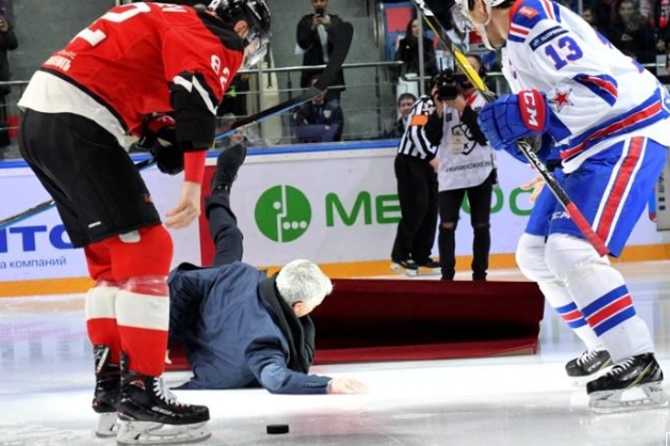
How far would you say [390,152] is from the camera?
8203mm

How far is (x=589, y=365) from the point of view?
12.6 ft

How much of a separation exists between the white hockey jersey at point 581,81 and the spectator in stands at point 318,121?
478 centimetres

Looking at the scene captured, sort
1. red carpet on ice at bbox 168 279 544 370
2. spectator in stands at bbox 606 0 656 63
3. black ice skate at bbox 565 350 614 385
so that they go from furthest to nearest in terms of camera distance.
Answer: spectator in stands at bbox 606 0 656 63 → red carpet on ice at bbox 168 279 544 370 → black ice skate at bbox 565 350 614 385

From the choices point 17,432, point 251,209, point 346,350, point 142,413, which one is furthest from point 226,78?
point 251,209

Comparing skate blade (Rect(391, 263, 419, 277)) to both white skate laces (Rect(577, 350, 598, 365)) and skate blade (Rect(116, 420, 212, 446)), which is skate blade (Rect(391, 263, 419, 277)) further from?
skate blade (Rect(116, 420, 212, 446))

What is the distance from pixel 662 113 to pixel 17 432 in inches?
74.2

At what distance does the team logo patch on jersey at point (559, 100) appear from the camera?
340 cm

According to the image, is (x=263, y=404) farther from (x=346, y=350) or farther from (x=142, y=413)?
(x=346, y=350)

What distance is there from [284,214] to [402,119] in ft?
3.42

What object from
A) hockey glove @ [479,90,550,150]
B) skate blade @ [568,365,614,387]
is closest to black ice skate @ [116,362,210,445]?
hockey glove @ [479,90,550,150]

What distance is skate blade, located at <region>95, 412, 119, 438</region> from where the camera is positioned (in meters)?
3.13

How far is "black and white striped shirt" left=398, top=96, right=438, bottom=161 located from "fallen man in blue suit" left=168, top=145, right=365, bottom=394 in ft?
12.2

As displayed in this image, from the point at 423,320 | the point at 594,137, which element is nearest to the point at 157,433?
the point at 594,137

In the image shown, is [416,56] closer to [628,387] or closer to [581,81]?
[581,81]
